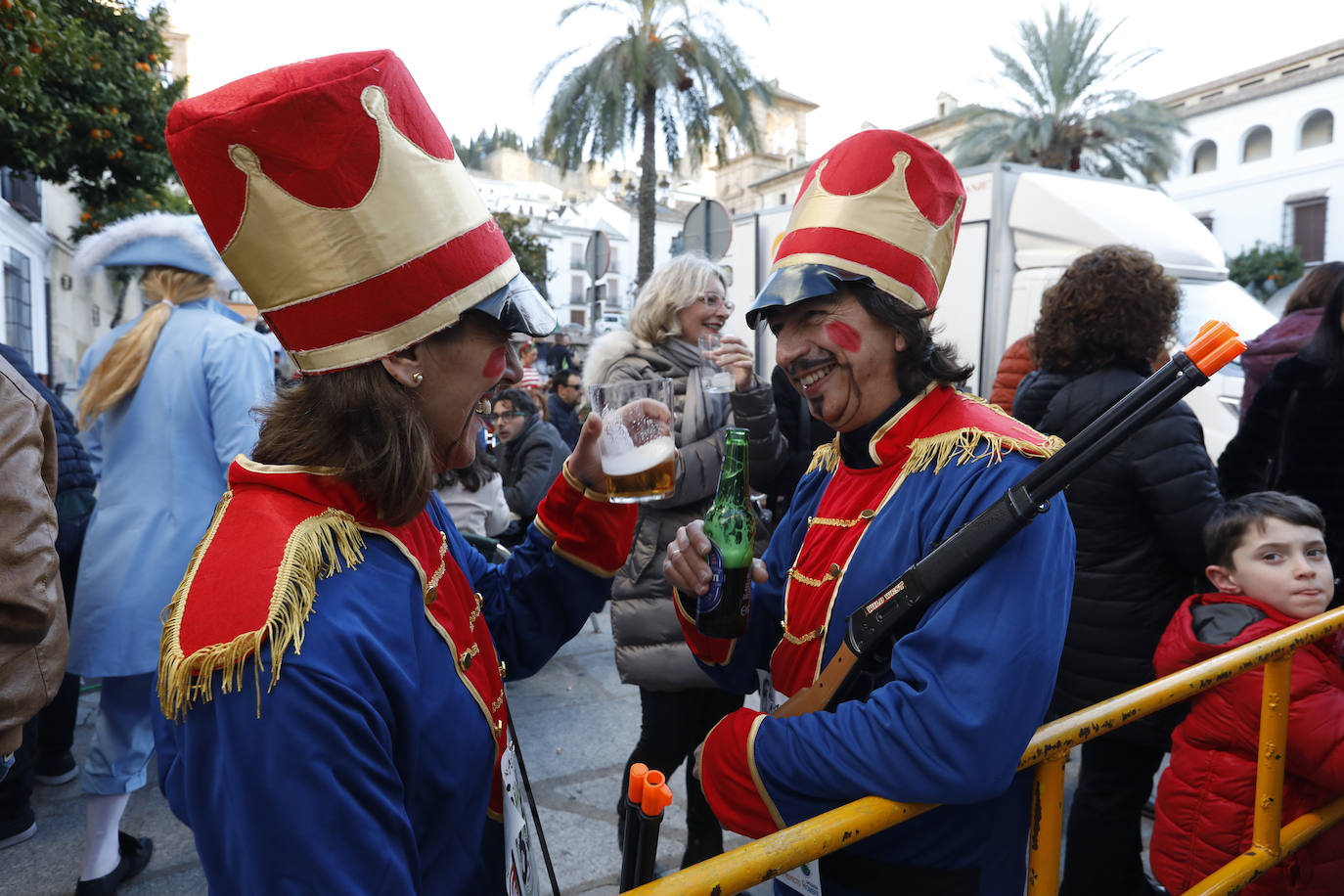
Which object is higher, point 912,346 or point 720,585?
point 912,346

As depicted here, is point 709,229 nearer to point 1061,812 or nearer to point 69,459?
point 69,459

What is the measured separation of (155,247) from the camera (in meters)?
3.23

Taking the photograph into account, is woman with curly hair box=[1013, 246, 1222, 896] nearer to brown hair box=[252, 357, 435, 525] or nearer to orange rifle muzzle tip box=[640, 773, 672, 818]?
orange rifle muzzle tip box=[640, 773, 672, 818]

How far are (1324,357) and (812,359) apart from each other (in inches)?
107

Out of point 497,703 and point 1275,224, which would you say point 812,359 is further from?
point 1275,224

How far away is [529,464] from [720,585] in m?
3.63

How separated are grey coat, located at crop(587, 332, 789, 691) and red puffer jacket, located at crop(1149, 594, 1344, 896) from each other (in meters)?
1.38

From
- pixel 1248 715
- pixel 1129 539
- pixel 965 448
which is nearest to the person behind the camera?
pixel 965 448

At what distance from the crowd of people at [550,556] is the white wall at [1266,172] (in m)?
36.8

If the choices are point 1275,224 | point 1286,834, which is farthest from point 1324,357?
point 1275,224

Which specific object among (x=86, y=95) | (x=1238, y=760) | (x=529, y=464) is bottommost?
(x=1238, y=760)

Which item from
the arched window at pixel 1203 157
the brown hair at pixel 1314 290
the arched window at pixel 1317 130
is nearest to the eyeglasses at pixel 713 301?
the brown hair at pixel 1314 290

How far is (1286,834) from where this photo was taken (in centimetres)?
209

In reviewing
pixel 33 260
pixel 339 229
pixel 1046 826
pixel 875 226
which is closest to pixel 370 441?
pixel 339 229
